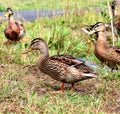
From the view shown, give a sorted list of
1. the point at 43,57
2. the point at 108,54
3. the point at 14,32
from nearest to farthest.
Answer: the point at 43,57
the point at 108,54
the point at 14,32

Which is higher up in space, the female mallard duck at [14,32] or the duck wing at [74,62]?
the duck wing at [74,62]

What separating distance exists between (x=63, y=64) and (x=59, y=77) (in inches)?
8.0

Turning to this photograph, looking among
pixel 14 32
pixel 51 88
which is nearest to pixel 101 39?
pixel 51 88

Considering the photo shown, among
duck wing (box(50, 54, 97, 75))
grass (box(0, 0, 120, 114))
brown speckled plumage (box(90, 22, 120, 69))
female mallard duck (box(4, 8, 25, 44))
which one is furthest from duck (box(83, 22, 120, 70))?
female mallard duck (box(4, 8, 25, 44))

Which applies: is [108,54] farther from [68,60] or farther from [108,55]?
[68,60]

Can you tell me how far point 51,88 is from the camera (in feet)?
24.2

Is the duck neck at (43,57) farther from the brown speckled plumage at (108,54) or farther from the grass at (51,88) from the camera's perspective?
the brown speckled plumage at (108,54)

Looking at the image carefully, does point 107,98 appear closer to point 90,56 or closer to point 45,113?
point 45,113

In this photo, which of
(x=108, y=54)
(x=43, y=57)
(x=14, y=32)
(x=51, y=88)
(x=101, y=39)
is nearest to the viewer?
(x=51, y=88)

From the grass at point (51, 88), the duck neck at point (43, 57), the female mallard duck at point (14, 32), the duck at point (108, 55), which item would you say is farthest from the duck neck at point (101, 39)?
the female mallard duck at point (14, 32)

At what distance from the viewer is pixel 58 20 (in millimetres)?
12805

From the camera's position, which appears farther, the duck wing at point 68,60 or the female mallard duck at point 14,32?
the female mallard duck at point 14,32

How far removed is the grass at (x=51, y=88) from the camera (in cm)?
609

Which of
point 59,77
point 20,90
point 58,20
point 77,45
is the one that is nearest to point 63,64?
point 59,77
